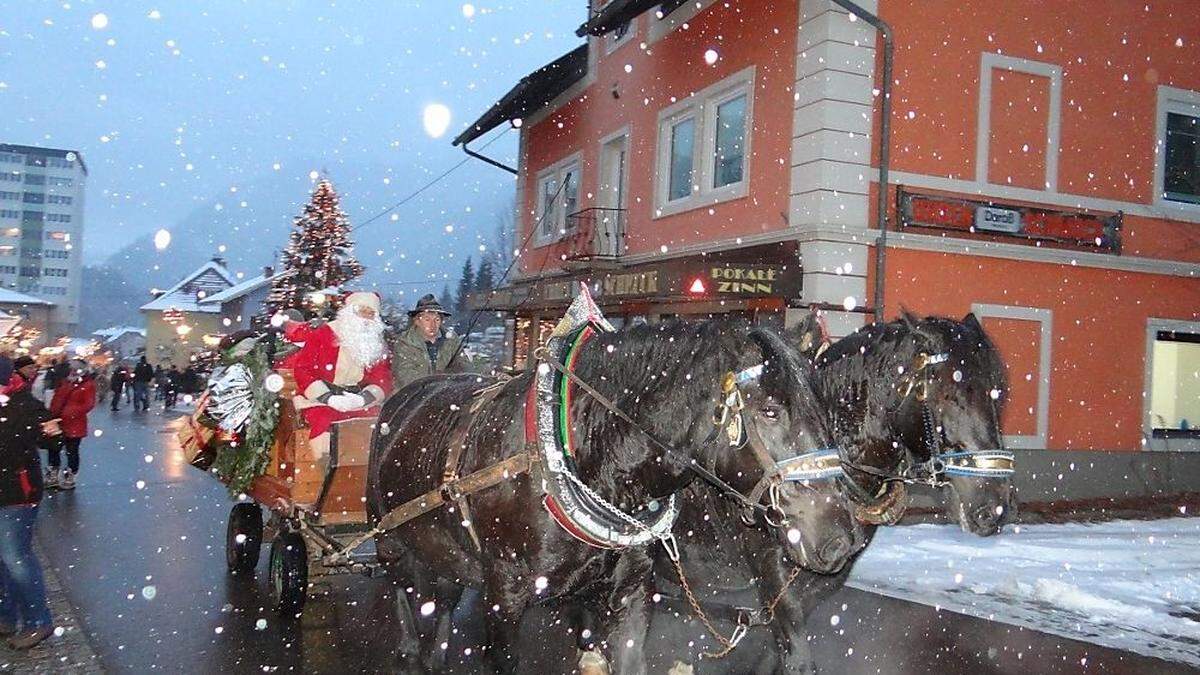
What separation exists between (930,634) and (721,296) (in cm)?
553

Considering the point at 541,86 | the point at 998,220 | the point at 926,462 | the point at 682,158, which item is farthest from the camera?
the point at 541,86

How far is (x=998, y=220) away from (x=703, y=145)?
4.39 metres

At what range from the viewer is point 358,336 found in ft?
21.3

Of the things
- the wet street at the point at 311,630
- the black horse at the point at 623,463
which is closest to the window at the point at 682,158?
the wet street at the point at 311,630

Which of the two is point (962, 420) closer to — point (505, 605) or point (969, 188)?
point (505, 605)

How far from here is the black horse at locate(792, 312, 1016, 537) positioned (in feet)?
15.4

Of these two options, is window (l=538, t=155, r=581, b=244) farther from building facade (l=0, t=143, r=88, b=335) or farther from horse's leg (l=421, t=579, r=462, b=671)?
building facade (l=0, t=143, r=88, b=335)

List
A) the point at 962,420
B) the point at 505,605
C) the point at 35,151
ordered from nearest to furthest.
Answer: the point at 505,605, the point at 962,420, the point at 35,151

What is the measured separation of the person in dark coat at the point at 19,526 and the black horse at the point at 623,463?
3033 mm

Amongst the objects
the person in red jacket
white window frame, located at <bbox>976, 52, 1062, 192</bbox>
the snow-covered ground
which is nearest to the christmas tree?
the person in red jacket

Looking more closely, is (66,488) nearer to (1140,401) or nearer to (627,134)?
(627,134)

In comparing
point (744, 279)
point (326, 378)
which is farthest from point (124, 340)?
point (326, 378)

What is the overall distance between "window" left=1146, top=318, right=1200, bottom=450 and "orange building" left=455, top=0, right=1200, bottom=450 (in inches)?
1.2

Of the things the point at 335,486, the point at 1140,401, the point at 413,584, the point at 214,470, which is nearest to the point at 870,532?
the point at 413,584
